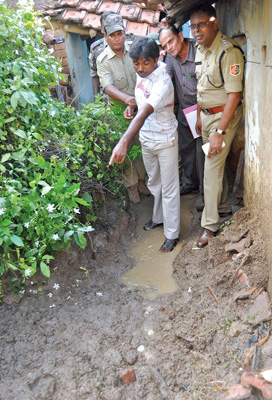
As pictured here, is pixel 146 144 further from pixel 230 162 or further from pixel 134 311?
pixel 134 311

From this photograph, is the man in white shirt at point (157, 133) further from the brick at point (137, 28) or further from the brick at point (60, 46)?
the brick at point (60, 46)

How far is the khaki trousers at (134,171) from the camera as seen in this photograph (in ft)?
15.5

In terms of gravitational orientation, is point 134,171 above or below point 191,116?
below

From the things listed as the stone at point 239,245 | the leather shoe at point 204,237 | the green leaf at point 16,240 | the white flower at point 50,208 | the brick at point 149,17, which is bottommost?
the leather shoe at point 204,237

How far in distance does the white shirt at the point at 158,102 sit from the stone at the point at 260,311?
1.85m

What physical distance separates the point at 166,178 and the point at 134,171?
0.85 metres

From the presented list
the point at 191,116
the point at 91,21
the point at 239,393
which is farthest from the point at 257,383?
the point at 91,21

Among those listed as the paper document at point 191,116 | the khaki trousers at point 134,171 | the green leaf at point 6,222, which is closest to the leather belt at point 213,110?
the paper document at point 191,116

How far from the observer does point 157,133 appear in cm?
392

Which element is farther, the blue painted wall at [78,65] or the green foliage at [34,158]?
the blue painted wall at [78,65]

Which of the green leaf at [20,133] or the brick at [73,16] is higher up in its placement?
the brick at [73,16]

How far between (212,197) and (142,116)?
112 centimetres

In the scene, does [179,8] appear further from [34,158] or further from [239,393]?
[239,393]

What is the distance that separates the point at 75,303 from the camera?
3.42 metres
